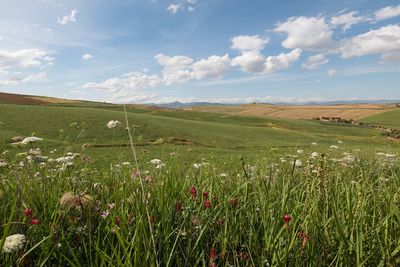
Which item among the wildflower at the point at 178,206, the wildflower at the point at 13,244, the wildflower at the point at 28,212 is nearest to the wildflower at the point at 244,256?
the wildflower at the point at 178,206

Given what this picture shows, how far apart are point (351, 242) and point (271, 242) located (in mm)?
549

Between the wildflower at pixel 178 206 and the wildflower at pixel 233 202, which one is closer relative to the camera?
the wildflower at pixel 178 206

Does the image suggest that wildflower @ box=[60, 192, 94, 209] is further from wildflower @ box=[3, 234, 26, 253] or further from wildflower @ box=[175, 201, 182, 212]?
wildflower @ box=[3, 234, 26, 253]

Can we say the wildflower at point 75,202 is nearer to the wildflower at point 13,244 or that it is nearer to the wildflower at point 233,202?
the wildflower at point 13,244

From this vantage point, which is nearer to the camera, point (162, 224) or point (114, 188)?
point (162, 224)

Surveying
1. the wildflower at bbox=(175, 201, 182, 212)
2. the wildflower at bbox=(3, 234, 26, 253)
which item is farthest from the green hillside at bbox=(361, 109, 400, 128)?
the wildflower at bbox=(3, 234, 26, 253)

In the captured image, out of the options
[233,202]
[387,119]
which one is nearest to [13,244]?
[233,202]

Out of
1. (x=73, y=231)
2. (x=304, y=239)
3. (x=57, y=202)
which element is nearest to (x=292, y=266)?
(x=304, y=239)

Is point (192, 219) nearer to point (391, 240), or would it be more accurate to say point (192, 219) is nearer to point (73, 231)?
point (73, 231)

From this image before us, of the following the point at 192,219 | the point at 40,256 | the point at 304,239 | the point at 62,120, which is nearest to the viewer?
the point at 40,256

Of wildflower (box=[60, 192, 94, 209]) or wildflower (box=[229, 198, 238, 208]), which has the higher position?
wildflower (box=[60, 192, 94, 209])

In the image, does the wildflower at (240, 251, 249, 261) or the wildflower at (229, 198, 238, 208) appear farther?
the wildflower at (229, 198, 238, 208)

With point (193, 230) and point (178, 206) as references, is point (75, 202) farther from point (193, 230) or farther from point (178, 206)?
point (193, 230)

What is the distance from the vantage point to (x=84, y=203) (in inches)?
127
